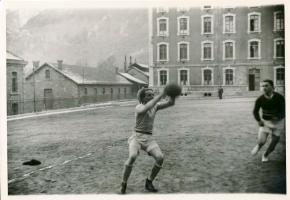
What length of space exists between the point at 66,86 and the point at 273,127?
157 centimetres

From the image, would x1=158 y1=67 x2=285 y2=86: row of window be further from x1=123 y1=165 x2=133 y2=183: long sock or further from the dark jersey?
x1=123 y1=165 x2=133 y2=183: long sock

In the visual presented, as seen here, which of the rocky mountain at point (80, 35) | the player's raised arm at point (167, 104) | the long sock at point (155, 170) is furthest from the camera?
the rocky mountain at point (80, 35)

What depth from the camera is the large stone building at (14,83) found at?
2793 millimetres

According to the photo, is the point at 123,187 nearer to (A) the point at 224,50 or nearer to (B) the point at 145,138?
(B) the point at 145,138

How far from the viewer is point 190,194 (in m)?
2.68

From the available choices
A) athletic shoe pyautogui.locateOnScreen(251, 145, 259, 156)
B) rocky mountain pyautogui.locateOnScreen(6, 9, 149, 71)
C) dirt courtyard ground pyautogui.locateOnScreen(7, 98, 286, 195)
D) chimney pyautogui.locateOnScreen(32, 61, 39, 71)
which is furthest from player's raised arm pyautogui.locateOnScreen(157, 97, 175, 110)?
chimney pyautogui.locateOnScreen(32, 61, 39, 71)

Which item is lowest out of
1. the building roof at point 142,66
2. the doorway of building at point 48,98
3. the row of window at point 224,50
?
the doorway of building at point 48,98

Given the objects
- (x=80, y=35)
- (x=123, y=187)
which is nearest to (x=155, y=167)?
(x=123, y=187)

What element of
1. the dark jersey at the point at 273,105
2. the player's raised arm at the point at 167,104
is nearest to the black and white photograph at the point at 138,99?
the dark jersey at the point at 273,105

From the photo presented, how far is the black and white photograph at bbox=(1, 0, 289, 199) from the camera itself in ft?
8.91

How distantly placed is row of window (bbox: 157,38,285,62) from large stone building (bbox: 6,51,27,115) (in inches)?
41.0

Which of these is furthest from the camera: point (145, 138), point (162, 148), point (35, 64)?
point (35, 64)

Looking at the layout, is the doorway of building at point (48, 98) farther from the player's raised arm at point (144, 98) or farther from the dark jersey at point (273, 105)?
the dark jersey at point (273, 105)

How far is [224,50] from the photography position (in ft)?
9.39
